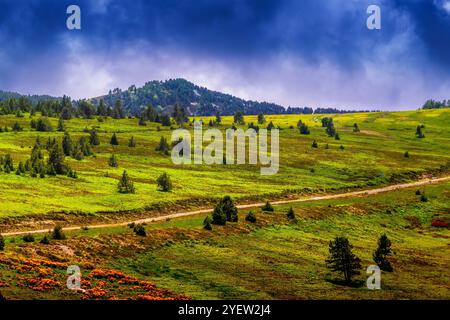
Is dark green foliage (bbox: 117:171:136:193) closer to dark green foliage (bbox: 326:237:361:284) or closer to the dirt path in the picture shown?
the dirt path

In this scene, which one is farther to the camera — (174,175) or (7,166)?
(174,175)

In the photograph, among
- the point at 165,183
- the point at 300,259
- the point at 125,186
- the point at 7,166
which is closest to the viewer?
the point at 300,259

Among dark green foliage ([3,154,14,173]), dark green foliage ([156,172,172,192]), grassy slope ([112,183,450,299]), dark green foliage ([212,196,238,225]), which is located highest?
dark green foliage ([3,154,14,173])

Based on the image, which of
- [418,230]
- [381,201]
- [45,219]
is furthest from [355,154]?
[45,219]

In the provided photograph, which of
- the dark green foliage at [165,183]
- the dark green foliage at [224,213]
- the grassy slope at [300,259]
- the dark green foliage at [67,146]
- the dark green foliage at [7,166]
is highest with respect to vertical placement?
the dark green foliage at [67,146]

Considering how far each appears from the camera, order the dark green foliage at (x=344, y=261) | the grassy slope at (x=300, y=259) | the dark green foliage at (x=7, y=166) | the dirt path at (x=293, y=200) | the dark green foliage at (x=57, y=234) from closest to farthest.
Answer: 1. the grassy slope at (x=300, y=259)
2. the dark green foliage at (x=344, y=261)
3. the dark green foliage at (x=57, y=234)
4. the dirt path at (x=293, y=200)
5. the dark green foliage at (x=7, y=166)

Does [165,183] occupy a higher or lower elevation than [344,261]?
higher

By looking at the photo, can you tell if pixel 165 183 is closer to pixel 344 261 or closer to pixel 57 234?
pixel 57 234

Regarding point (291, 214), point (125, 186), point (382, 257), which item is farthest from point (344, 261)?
point (125, 186)

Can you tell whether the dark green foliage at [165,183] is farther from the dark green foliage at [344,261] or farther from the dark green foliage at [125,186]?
the dark green foliage at [344,261]

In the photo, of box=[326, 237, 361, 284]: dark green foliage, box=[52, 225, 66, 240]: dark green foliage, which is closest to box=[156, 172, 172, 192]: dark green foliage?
box=[52, 225, 66, 240]: dark green foliage

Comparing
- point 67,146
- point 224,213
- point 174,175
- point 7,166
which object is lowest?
point 224,213

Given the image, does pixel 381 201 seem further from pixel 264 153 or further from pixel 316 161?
pixel 264 153

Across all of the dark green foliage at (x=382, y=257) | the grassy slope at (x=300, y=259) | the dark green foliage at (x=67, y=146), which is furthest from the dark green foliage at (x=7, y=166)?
the dark green foliage at (x=382, y=257)
